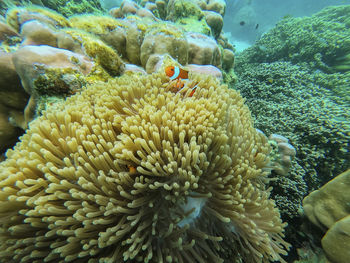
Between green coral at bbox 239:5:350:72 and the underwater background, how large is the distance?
248 inches

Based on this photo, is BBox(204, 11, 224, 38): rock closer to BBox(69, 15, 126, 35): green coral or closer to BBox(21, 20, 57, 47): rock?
BBox(69, 15, 126, 35): green coral

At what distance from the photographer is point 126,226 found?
1.41 metres

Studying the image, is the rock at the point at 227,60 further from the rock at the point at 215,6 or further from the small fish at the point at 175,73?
the small fish at the point at 175,73

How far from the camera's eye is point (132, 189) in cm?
152

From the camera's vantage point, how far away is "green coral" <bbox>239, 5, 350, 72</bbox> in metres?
8.90

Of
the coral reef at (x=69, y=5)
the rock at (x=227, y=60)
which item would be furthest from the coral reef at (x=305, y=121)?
the coral reef at (x=69, y=5)

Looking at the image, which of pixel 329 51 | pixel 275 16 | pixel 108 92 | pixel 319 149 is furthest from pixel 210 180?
pixel 275 16

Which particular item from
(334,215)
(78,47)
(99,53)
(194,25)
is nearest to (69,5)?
(194,25)

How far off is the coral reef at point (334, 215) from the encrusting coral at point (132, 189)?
1288mm

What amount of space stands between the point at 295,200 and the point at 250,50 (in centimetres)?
1058

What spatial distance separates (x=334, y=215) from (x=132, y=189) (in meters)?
3.33

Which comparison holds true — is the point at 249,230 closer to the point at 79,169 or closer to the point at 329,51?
the point at 79,169

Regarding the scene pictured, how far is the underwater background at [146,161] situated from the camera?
1411mm

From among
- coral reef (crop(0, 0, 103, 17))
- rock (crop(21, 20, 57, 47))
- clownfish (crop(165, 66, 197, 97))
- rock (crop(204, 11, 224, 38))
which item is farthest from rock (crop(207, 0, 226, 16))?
clownfish (crop(165, 66, 197, 97))
